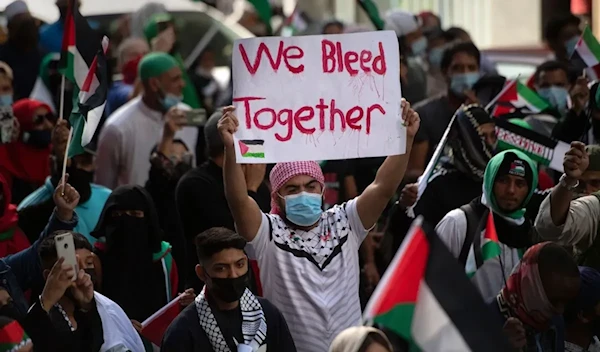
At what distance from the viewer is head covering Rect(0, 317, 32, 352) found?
19.9 feet

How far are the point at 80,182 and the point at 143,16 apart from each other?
642cm

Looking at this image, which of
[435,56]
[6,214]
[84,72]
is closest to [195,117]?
[84,72]

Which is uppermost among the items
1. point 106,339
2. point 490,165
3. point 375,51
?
point 375,51

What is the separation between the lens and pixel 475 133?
8883 mm

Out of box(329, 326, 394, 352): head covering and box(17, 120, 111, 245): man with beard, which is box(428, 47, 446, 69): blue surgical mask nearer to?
box(17, 120, 111, 245): man with beard

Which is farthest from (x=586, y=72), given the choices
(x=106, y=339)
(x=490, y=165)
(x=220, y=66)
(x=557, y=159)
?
(x=220, y=66)

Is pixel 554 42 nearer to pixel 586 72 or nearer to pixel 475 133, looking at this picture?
pixel 586 72

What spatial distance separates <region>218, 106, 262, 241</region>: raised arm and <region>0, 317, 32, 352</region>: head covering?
119cm

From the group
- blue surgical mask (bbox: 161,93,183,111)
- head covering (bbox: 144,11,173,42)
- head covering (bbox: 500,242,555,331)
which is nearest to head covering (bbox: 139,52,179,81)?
blue surgical mask (bbox: 161,93,183,111)

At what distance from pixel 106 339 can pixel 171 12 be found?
32.2ft

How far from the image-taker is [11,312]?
678 centimetres

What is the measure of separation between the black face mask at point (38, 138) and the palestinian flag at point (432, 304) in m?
5.32

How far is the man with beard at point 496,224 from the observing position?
24.3 feet

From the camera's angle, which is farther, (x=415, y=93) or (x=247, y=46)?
(x=415, y=93)
